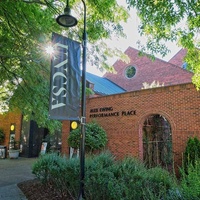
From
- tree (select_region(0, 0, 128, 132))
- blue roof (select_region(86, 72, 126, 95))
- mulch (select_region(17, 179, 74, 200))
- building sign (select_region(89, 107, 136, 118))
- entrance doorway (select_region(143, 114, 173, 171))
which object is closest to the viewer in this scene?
mulch (select_region(17, 179, 74, 200))

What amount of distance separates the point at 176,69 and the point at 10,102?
1437 centimetres

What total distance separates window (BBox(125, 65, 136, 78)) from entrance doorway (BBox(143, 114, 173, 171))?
11.4 meters

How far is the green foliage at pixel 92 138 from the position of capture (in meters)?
9.51

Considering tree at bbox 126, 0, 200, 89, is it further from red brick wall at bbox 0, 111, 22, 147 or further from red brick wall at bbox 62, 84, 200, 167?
red brick wall at bbox 0, 111, 22, 147

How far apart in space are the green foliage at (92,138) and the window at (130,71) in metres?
12.6

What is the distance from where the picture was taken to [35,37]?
669 cm

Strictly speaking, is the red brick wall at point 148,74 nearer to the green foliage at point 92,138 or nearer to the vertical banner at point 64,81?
the green foliage at point 92,138

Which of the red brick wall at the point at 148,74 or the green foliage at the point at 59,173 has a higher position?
the red brick wall at the point at 148,74

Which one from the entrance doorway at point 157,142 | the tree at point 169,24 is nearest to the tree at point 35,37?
the tree at point 169,24

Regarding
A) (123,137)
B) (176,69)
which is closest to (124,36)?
(123,137)

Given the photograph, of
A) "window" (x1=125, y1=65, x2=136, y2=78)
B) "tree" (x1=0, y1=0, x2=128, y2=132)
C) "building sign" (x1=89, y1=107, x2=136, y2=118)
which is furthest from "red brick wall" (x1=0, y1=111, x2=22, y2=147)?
"window" (x1=125, y1=65, x2=136, y2=78)

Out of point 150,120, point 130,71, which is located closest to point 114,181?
point 150,120

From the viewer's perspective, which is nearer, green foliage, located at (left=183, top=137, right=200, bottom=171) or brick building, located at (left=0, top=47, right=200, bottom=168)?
green foliage, located at (left=183, top=137, right=200, bottom=171)

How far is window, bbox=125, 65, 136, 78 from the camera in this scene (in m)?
21.8
